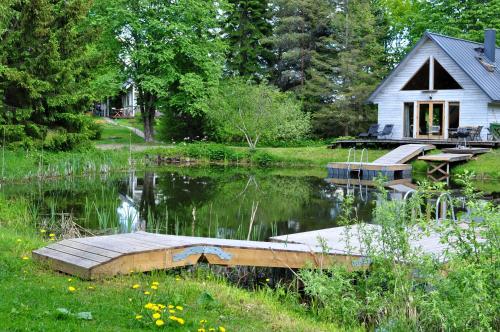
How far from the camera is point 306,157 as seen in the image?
29.7 m

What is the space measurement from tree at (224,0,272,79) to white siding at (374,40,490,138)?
10.6 m

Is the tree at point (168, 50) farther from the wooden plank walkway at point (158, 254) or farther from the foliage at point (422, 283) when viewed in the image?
the foliage at point (422, 283)

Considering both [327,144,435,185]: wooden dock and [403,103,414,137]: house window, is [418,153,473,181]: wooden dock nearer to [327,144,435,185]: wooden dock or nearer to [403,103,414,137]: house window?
[327,144,435,185]: wooden dock

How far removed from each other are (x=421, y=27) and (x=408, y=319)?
127 feet

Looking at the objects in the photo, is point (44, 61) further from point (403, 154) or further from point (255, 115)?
point (403, 154)

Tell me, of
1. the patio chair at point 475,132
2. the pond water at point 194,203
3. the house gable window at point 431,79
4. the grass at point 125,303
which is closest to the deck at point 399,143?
the patio chair at point 475,132

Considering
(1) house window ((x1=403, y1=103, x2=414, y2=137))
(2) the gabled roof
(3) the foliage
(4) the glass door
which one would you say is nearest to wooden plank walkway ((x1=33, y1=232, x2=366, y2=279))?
(3) the foliage

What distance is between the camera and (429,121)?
30.9 meters

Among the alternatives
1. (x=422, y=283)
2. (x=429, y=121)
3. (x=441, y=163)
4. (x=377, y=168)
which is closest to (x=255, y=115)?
(x=429, y=121)

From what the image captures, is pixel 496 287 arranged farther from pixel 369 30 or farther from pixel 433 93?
pixel 369 30

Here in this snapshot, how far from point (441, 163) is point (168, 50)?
619 inches

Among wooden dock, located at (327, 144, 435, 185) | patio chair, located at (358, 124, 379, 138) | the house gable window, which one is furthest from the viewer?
patio chair, located at (358, 124, 379, 138)

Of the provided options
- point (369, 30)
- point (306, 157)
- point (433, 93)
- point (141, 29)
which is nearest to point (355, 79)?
point (369, 30)

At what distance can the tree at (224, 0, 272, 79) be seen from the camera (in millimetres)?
39938
